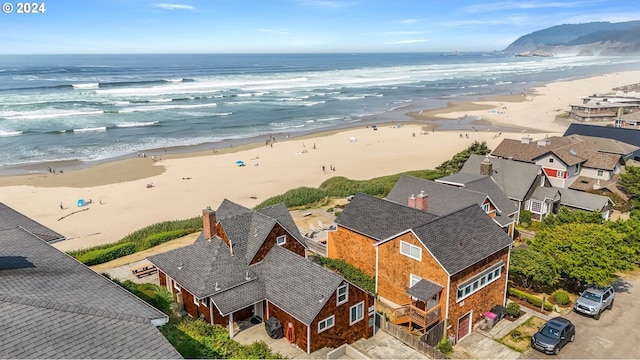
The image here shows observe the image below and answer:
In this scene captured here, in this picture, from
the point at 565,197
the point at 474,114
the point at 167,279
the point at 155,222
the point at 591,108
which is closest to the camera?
the point at 167,279

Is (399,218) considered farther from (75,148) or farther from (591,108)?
(591,108)

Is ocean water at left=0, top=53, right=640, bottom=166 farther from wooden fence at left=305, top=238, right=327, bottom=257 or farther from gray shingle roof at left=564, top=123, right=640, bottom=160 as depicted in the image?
wooden fence at left=305, top=238, right=327, bottom=257

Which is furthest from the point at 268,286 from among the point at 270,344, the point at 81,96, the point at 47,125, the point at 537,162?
the point at 81,96

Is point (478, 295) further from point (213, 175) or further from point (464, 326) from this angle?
point (213, 175)

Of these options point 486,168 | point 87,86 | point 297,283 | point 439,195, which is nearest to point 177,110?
point 87,86

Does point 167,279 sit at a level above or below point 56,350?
Answer: below

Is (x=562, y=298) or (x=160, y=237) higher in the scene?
(x=160, y=237)
